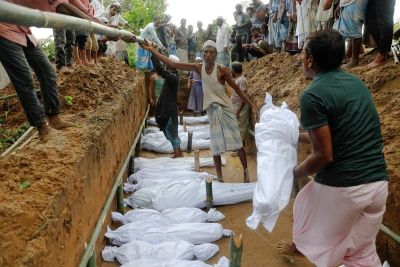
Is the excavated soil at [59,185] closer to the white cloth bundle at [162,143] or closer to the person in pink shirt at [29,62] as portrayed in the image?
the person in pink shirt at [29,62]

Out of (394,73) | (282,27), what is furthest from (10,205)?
(282,27)

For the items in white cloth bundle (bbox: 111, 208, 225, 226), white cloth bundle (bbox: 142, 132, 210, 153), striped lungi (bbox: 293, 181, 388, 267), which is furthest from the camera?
white cloth bundle (bbox: 142, 132, 210, 153)

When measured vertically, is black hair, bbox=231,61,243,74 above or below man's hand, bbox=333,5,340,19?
below

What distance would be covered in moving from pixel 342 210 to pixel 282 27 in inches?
294

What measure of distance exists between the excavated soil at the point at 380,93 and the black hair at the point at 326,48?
4.38ft

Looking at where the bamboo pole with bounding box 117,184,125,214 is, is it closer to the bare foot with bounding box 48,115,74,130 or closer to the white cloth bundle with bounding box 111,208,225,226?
the white cloth bundle with bounding box 111,208,225,226

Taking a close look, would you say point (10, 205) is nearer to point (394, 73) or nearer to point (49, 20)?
point (49, 20)

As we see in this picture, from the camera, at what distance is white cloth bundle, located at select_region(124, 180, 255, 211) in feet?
18.7

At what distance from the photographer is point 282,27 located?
9.26m

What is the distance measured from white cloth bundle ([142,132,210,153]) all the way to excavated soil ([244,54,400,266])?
1.93 meters

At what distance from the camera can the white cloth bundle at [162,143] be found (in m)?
9.59

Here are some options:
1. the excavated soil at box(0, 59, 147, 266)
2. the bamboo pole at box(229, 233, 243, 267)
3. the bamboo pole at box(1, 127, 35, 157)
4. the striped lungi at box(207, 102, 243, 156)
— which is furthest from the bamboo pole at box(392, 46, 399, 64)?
the bamboo pole at box(1, 127, 35, 157)

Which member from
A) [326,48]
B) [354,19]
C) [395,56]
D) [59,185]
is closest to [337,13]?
[354,19]

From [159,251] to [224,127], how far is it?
8.06ft
